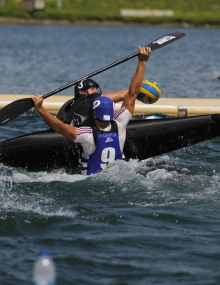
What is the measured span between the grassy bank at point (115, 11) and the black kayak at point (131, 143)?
4787 cm

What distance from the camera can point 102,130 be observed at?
32.1ft

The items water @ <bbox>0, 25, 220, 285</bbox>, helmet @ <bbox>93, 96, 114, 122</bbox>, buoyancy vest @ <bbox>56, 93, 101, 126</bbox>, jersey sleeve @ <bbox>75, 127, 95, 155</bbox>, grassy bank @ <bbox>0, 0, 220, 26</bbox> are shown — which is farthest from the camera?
grassy bank @ <bbox>0, 0, 220, 26</bbox>

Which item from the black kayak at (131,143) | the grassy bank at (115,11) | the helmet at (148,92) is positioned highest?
the grassy bank at (115,11)

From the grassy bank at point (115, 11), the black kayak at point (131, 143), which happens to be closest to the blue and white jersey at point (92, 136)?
the black kayak at point (131, 143)

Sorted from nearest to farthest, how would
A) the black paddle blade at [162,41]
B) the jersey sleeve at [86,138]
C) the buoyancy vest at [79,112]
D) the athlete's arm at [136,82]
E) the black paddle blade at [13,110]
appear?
the jersey sleeve at [86,138] → the athlete's arm at [136,82] → the black paddle blade at [13,110] → the buoyancy vest at [79,112] → the black paddle blade at [162,41]

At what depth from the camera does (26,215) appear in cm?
840

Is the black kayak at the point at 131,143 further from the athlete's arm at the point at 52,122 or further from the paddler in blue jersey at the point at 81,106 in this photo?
the athlete's arm at the point at 52,122

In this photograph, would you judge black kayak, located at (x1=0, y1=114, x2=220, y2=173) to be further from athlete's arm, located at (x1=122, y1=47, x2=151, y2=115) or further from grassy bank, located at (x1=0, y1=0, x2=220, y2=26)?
grassy bank, located at (x1=0, y1=0, x2=220, y2=26)

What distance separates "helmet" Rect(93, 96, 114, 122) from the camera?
9547 mm

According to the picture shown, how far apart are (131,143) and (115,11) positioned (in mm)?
53073

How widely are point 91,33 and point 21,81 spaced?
1112 inches

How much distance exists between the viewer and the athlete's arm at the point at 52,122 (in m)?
9.41

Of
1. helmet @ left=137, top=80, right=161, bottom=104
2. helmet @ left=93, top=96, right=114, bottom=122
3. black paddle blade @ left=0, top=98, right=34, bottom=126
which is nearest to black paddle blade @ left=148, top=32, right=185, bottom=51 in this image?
helmet @ left=137, top=80, right=161, bottom=104

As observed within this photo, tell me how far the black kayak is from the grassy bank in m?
47.9
